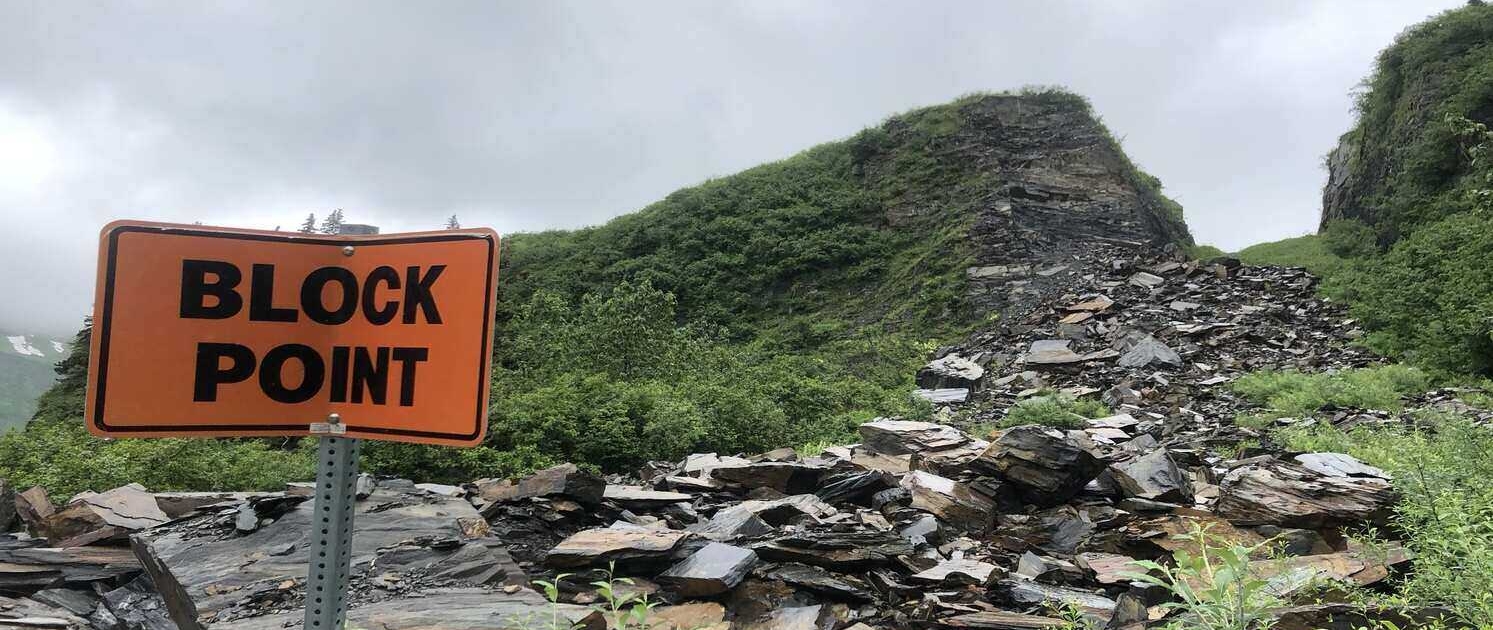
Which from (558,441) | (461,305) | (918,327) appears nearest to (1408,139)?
(918,327)

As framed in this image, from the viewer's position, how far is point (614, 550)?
4.64 metres

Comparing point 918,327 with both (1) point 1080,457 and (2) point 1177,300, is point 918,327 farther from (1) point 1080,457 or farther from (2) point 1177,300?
(1) point 1080,457

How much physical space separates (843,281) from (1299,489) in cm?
2205

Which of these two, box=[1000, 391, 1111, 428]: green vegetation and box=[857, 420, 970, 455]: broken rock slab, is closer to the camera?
box=[857, 420, 970, 455]: broken rock slab

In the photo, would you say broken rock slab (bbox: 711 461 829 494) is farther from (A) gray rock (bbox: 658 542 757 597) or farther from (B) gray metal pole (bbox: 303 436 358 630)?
(B) gray metal pole (bbox: 303 436 358 630)

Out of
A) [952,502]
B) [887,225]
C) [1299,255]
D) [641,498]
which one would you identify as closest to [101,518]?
[641,498]

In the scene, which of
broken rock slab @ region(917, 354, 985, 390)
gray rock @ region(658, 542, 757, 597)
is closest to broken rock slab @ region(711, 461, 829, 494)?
gray rock @ region(658, 542, 757, 597)

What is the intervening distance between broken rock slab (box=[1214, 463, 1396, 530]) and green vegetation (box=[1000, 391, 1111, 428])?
406 centimetres

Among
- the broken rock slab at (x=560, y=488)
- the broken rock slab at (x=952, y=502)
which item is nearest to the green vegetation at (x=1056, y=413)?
the broken rock slab at (x=952, y=502)

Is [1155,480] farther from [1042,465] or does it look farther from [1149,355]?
[1149,355]

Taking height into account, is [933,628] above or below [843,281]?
below

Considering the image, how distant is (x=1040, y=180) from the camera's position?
87.7 feet

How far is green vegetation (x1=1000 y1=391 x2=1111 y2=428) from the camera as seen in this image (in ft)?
33.8

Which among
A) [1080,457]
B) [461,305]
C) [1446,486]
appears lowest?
[1080,457]
